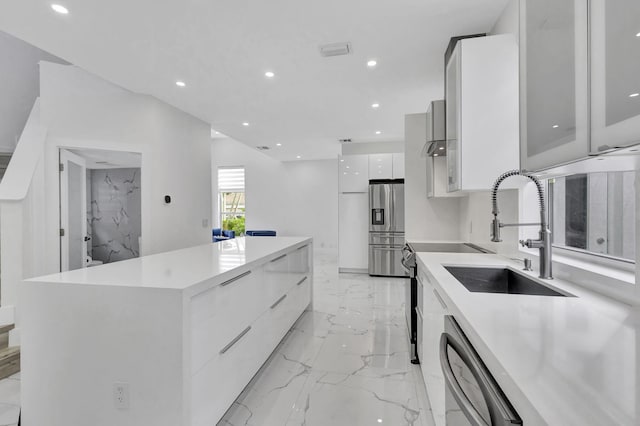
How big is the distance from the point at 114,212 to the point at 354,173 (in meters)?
4.47

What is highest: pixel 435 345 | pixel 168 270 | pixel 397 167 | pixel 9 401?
pixel 397 167

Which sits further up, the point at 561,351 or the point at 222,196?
the point at 222,196

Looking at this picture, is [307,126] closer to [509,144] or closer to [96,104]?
[96,104]

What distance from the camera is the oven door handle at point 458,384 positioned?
72cm

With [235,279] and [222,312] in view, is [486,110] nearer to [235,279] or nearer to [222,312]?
[235,279]

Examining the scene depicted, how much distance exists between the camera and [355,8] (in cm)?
222

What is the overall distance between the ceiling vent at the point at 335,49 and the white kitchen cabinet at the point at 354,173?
3.14 m

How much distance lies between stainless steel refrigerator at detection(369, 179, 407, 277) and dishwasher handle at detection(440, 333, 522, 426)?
15.3ft

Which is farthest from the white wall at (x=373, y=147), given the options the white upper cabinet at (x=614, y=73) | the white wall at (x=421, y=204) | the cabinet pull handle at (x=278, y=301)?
the white upper cabinet at (x=614, y=73)

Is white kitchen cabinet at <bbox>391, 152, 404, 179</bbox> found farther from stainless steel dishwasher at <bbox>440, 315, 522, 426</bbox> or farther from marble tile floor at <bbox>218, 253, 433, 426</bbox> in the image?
stainless steel dishwasher at <bbox>440, 315, 522, 426</bbox>

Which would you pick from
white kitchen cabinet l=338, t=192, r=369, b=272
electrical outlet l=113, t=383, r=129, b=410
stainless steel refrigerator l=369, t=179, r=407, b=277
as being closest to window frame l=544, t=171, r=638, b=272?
electrical outlet l=113, t=383, r=129, b=410

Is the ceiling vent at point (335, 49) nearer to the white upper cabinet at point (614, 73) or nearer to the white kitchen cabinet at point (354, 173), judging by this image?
the white upper cabinet at point (614, 73)

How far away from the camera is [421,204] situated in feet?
11.1

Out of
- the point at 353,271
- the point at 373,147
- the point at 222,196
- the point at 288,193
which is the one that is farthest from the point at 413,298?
the point at 222,196
